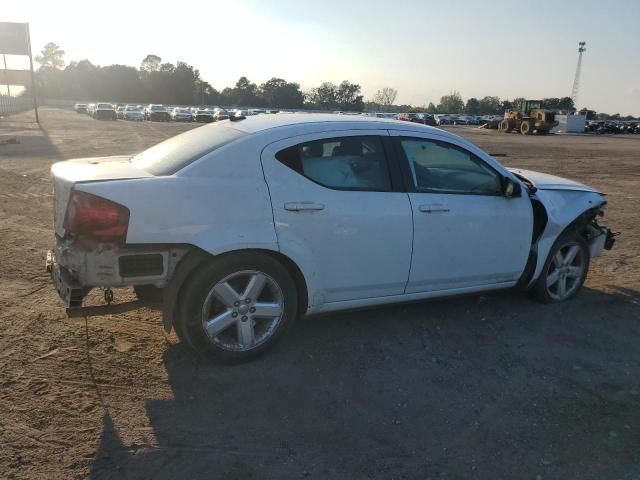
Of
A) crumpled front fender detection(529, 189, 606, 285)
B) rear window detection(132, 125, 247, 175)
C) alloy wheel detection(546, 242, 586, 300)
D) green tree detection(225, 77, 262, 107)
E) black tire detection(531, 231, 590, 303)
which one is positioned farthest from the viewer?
green tree detection(225, 77, 262, 107)

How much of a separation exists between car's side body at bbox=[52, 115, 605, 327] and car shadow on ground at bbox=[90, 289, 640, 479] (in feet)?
1.36

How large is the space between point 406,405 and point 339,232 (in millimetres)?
1267

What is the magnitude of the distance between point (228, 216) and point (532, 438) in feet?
7.56

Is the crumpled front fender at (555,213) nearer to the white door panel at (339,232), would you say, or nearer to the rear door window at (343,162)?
the white door panel at (339,232)

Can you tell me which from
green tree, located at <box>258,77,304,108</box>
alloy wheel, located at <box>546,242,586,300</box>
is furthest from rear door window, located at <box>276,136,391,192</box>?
green tree, located at <box>258,77,304,108</box>

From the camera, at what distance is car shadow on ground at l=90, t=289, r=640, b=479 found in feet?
9.31

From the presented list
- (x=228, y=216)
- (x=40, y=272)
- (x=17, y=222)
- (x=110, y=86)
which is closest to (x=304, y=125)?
(x=228, y=216)

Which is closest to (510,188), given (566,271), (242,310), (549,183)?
(549,183)

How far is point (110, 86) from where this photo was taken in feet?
423

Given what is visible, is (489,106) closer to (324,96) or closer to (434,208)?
(324,96)

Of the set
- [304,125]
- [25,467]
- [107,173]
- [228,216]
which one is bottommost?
Answer: [25,467]

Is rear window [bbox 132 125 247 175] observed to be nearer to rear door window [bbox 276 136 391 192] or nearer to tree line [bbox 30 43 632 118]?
rear door window [bbox 276 136 391 192]

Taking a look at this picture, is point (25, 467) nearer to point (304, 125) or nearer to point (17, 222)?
point (304, 125)

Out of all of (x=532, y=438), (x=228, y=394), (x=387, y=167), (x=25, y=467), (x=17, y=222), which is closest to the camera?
(x=25, y=467)
